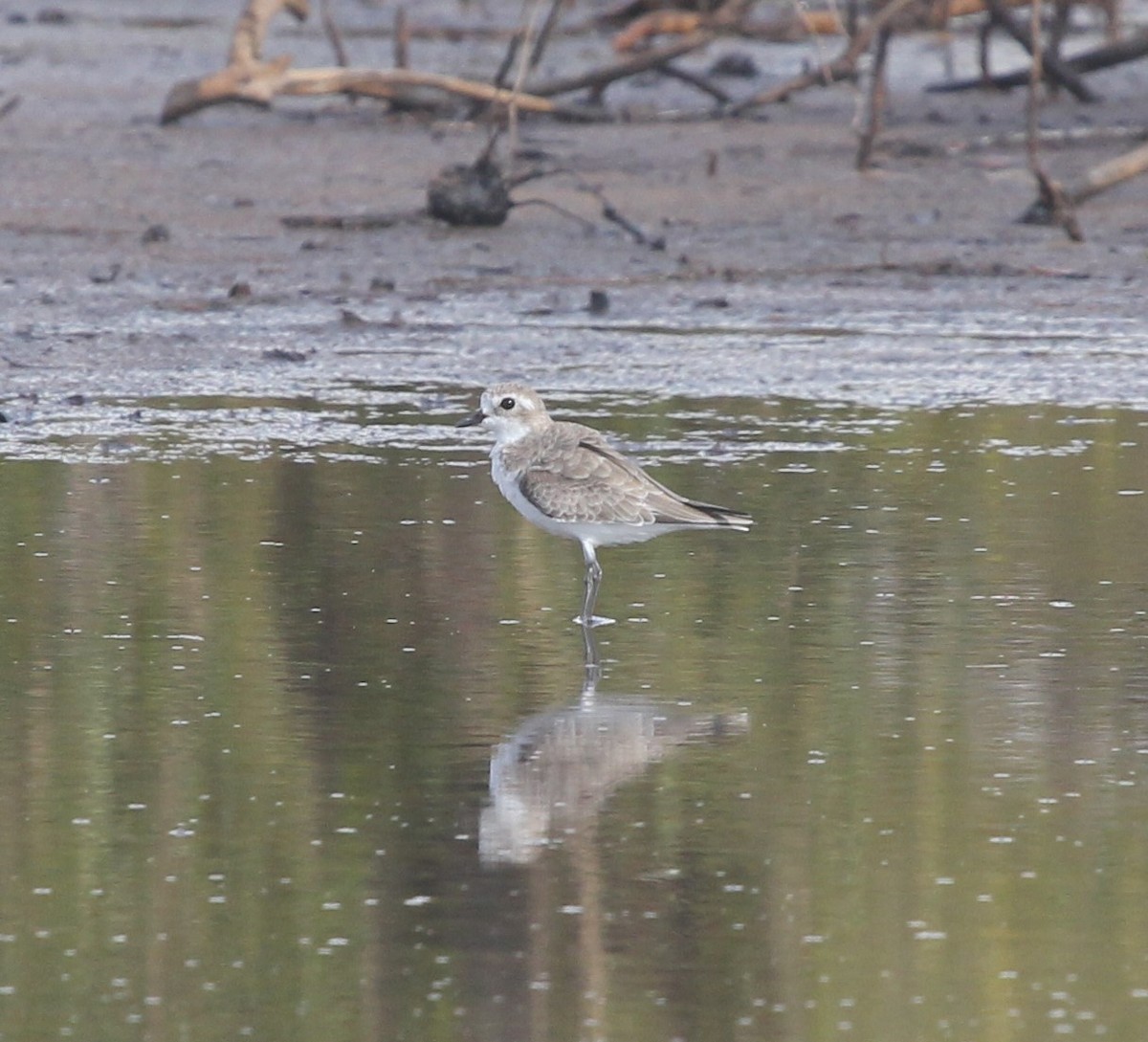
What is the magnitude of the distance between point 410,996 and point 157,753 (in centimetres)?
160

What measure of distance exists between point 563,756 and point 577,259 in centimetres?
920

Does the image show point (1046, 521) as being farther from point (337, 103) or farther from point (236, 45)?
point (337, 103)

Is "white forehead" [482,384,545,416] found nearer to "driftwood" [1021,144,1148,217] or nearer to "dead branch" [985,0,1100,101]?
"driftwood" [1021,144,1148,217]

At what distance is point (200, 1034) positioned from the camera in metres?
4.39

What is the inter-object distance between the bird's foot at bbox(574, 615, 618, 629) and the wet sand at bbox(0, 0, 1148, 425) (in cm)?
364

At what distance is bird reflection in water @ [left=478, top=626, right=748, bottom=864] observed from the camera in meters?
5.48

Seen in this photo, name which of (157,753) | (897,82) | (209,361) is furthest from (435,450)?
(897,82)

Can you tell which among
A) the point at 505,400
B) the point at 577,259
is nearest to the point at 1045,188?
the point at 577,259

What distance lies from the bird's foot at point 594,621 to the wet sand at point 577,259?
3643mm

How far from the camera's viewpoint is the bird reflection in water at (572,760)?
5.48 metres

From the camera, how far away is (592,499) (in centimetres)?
771

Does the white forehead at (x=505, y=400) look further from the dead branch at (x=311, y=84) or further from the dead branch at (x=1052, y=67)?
the dead branch at (x=1052, y=67)

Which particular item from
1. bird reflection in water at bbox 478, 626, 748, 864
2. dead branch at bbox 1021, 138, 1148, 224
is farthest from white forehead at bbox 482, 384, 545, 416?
dead branch at bbox 1021, 138, 1148, 224

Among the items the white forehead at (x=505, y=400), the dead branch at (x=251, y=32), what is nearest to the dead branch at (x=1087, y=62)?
the dead branch at (x=251, y=32)
